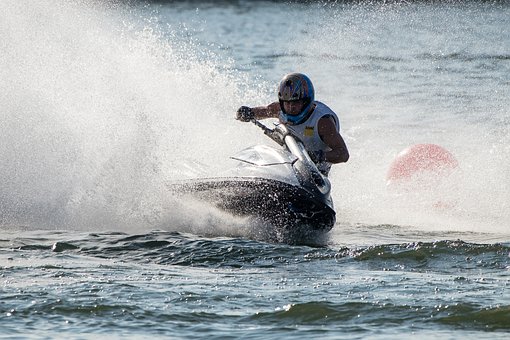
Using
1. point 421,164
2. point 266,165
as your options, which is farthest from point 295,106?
point 421,164

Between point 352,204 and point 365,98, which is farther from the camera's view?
point 365,98

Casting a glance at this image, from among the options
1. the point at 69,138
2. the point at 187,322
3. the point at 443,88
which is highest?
the point at 443,88

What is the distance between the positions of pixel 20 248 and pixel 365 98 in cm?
1198

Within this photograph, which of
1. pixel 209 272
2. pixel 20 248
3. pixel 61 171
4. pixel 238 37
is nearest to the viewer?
pixel 209 272

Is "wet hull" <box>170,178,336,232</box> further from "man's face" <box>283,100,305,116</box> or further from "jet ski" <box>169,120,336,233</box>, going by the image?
"man's face" <box>283,100,305,116</box>

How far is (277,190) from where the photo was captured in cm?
1000

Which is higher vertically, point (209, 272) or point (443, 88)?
point (443, 88)

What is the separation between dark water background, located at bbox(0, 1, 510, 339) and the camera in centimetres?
720

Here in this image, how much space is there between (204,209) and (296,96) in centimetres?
143

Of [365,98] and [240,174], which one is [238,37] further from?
[240,174]

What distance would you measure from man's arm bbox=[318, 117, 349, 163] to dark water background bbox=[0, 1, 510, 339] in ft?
2.39

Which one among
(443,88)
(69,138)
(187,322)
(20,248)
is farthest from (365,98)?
(187,322)

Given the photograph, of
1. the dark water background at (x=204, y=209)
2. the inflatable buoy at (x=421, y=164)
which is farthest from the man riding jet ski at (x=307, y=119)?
the inflatable buoy at (x=421, y=164)

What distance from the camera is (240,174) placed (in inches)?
413
